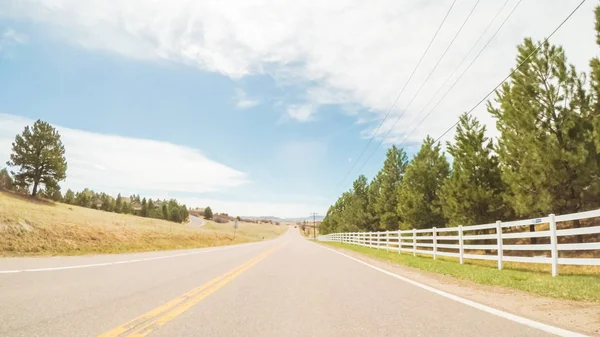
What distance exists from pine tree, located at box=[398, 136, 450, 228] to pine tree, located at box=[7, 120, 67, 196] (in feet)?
186

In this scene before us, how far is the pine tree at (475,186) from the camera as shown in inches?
945

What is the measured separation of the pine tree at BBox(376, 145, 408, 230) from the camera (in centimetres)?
4244

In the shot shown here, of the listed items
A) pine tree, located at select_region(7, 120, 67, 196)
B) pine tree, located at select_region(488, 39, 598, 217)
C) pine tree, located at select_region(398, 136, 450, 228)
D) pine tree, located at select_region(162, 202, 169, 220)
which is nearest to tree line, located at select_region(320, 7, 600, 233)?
pine tree, located at select_region(488, 39, 598, 217)

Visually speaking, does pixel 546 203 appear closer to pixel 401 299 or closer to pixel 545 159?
pixel 545 159

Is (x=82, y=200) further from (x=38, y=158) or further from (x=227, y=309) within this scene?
(x=227, y=309)

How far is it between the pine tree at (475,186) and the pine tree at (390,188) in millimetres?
16041

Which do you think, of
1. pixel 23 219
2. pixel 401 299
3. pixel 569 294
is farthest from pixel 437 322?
pixel 23 219

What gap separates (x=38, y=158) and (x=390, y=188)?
54.8 metres

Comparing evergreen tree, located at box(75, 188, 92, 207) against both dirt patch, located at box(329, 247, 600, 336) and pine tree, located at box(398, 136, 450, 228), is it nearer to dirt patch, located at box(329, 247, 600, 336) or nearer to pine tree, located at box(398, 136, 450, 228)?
pine tree, located at box(398, 136, 450, 228)

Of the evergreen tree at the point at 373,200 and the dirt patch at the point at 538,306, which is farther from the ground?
the evergreen tree at the point at 373,200

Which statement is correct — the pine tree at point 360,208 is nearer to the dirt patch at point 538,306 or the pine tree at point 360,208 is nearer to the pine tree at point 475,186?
the pine tree at point 475,186

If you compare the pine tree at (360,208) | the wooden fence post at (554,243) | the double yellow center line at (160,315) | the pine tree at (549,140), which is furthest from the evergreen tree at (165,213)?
the wooden fence post at (554,243)

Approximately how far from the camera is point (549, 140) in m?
17.2

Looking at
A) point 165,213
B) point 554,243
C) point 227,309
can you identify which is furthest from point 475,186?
point 165,213
